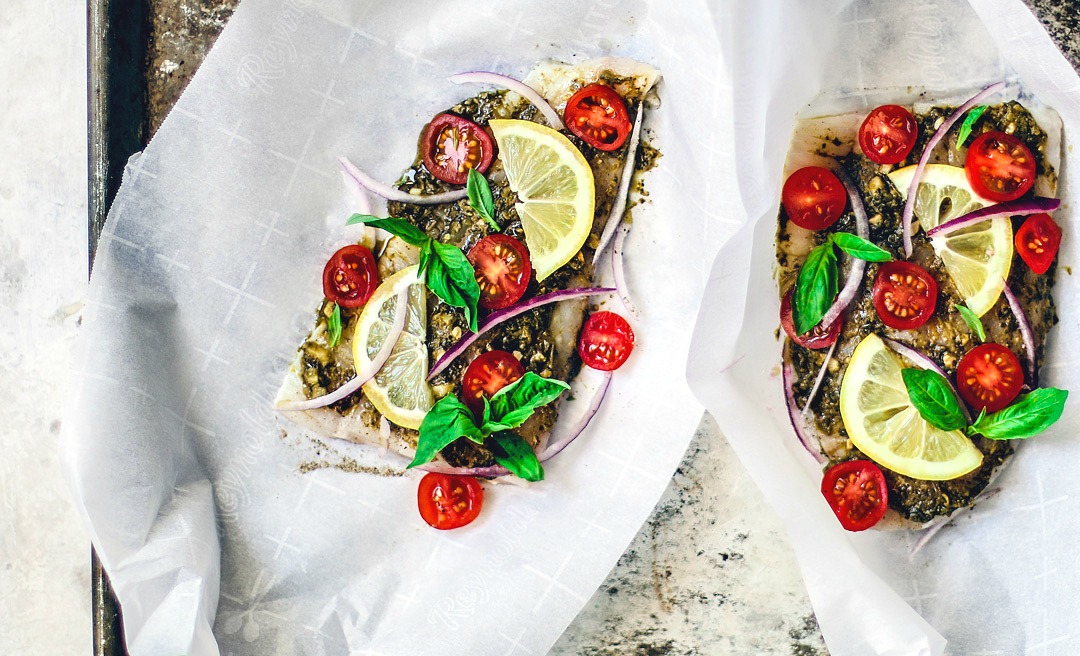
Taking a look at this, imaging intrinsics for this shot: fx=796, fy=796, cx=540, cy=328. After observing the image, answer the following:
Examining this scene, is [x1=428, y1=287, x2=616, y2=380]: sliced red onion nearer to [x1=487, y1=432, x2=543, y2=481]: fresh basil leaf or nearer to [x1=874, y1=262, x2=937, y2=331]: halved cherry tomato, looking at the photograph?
[x1=487, y1=432, x2=543, y2=481]: fresh basil leaf

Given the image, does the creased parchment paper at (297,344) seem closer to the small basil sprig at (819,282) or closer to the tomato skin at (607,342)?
the tomato skin at (607,342)

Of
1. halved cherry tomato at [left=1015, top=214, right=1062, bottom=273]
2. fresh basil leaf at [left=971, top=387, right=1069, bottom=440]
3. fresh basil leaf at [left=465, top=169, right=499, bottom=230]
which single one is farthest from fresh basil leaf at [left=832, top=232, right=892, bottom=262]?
fresh basil leaf at [left=465, top=169, right=499, bottom=230]

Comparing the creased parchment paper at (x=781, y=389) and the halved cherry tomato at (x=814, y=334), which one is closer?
the creased parchment paper at (x=781, y=389)

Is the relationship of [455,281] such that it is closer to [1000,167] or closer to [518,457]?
[518,457]

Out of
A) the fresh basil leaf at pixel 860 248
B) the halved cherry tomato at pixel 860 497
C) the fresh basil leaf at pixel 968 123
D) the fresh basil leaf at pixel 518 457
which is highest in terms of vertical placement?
the fresh basil leaf at pixel 968 123

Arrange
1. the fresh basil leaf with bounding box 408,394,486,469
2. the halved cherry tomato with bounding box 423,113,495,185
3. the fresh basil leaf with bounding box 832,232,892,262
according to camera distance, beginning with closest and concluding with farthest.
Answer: the fresh basil leaf with bounding box 408,394,486,469, the fresh basil leaf with bounding box 832,232,892,262, the halved cherry tomato with bounding box 423,113,495,185

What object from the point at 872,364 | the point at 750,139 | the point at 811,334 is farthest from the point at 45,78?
the point at 872,364

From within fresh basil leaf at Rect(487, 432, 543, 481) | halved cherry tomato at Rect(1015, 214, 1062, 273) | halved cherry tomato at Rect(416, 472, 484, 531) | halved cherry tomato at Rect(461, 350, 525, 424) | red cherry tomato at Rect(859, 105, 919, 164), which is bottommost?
halved cherry tomato at Rect(416, 472, 484, 531)

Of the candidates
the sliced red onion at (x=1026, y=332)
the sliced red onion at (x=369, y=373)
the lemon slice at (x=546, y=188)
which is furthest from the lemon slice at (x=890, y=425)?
the sliced red onion at (x=369, y=373)
